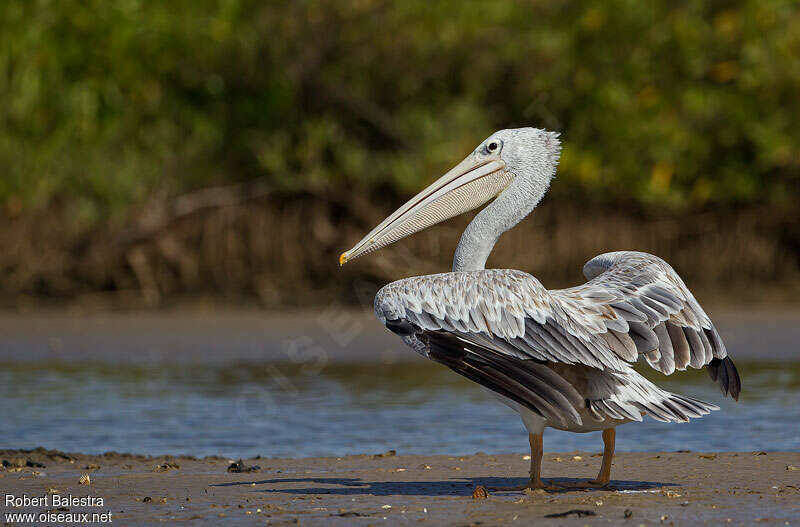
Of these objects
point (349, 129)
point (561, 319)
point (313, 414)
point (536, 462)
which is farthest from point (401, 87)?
point (561, 319)

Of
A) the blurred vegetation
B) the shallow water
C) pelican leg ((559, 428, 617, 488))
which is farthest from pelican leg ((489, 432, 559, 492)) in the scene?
the blurred vegetation

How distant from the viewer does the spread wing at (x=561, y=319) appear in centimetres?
542

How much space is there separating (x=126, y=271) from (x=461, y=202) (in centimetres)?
1057

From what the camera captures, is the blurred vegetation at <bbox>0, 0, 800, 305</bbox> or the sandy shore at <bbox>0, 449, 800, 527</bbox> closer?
the sandy shore at <bbox>0, 449, 800, 527</bbox>

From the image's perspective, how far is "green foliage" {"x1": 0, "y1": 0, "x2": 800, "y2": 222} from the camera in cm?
1698

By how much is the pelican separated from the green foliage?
11.0 m

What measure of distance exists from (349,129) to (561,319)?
41.7ft

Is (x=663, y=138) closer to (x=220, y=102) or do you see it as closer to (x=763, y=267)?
(x=763, y=267)

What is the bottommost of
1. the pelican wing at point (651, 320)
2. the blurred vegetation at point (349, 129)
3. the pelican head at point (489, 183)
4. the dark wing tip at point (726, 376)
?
the dark wing tip at point (726, 376)

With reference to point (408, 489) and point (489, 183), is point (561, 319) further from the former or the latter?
point (489, 183)

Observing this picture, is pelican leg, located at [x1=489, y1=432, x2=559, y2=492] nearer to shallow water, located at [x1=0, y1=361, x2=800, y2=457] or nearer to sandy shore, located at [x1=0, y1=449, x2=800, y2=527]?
sandy shore, located at [x1=0, y1=449, x2=800, y2=527]

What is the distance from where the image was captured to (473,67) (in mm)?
17625

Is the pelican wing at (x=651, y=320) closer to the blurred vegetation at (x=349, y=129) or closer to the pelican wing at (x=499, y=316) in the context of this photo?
the pelican wing at (x=499, y=316)

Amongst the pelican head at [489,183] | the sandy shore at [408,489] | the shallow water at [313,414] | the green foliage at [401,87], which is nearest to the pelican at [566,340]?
the sandy shore at [408,489]
